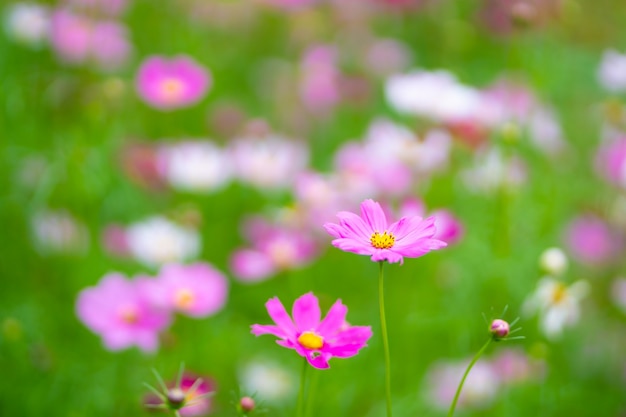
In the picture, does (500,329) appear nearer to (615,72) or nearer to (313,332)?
(313,332)

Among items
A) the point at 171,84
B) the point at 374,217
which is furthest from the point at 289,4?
the point at 374,217

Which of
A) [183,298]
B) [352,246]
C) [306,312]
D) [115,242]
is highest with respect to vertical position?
[352,246]

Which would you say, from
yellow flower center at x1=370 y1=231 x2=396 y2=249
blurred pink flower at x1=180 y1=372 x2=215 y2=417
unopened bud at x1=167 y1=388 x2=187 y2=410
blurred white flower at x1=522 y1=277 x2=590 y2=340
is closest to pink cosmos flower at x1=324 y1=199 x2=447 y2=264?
yellow flower center at x1=370 y1=231 x2=396 y2=249

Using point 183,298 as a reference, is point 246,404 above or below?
above

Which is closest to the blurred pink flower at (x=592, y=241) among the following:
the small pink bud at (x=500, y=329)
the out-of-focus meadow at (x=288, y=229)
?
the out-of-focus meadow at (x=288, y=229)

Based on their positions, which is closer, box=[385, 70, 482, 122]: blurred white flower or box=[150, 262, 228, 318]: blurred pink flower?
box=[150, 262, 228, 318]: blurred pink flower

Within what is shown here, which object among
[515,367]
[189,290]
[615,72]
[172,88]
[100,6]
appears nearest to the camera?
[189,290]

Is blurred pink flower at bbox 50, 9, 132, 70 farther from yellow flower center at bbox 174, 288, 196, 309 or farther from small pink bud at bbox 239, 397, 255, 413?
small pink bud at bbox 239, 397, 255, 413
